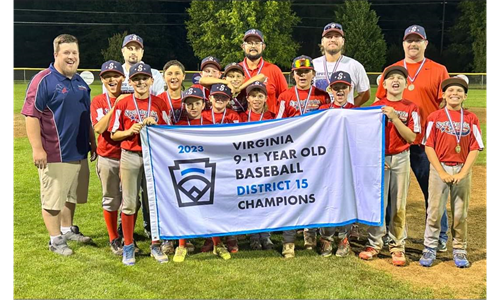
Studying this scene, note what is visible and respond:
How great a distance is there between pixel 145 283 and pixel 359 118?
3.16m

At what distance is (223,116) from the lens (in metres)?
6.64

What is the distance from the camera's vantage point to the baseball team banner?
246 inches

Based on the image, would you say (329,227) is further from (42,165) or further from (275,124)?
(42,165)

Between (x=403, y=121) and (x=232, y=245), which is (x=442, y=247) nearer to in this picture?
(x=403, y=121)

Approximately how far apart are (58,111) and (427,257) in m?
4.95

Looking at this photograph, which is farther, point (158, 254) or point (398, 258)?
point (158, 254)

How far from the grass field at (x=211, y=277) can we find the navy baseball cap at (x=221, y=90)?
6.79 ft

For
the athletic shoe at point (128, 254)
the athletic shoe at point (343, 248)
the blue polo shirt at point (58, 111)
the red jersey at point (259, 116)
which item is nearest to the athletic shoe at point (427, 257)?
the athletic shoe at point (343, 248)

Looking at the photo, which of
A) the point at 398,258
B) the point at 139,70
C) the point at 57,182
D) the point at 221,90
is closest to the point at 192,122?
the point at 221,90

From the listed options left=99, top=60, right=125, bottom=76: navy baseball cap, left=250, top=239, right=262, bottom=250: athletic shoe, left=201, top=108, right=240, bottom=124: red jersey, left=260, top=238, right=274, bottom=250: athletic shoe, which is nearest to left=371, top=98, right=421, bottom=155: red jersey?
left=201, top=108, right=240, bottom=124: red jersey

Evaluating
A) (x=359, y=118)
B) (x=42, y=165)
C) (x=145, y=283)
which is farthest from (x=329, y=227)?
(x=42, y=165)

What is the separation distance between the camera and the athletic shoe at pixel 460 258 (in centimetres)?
621

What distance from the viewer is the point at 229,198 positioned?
20.8ft

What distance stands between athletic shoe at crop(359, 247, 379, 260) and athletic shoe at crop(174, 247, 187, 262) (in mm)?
2219
